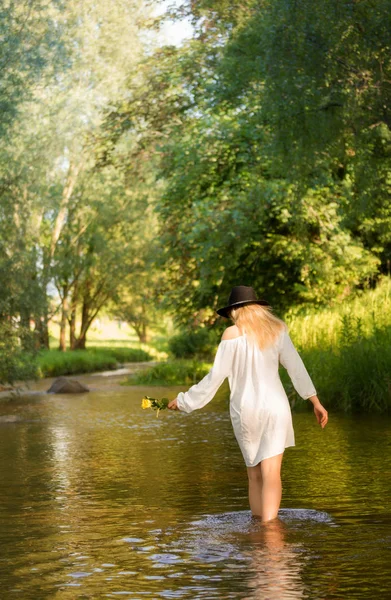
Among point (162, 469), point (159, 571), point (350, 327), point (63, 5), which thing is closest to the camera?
point (159, 571)

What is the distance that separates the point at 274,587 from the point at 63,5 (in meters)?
25.4

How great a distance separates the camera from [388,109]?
60.3 ft

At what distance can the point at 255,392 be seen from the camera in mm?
8484

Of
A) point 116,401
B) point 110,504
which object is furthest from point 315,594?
point 116,401

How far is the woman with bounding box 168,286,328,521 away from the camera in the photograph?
27.5ft

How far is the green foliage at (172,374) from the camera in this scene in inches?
1337

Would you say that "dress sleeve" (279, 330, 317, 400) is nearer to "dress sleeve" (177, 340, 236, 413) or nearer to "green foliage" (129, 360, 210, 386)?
"dress sleeve" (177, 340, 236, 413)

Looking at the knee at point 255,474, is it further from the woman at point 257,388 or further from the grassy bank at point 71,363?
the grassy bank at point 71,363

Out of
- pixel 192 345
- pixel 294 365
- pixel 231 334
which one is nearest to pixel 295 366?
pixel 294 365

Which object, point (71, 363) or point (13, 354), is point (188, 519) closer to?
point (13, 354)

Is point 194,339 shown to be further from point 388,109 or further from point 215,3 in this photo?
point 388,109

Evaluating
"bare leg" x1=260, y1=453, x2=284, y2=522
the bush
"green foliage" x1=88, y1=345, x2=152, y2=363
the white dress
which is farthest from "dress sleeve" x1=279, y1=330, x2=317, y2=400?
"green foliage" x1=88, y1=345, x2=152, y2=363

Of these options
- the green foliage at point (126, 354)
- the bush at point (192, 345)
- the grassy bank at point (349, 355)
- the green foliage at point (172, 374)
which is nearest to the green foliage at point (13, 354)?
the grassy bank at point (349, 355)

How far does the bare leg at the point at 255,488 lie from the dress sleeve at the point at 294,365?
712 millimetres
